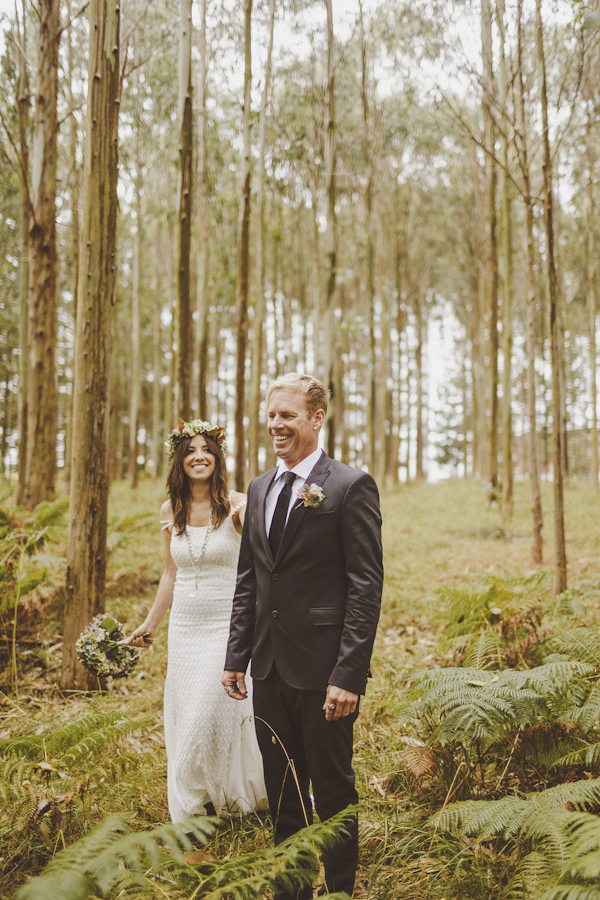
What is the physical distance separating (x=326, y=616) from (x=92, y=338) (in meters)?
3.45

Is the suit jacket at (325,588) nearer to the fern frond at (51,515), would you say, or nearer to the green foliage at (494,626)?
the green foliage at (494,626)

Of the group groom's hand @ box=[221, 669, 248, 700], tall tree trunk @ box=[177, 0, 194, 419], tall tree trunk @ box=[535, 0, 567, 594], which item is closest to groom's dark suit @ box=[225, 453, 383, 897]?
groom's hand @ box=[221, 669, 248, 700]

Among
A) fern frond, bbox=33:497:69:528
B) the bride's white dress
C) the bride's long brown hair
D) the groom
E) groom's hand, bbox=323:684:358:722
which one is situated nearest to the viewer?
groom's hand, bbox=323:684:358:722

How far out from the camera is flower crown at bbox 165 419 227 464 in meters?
3.84

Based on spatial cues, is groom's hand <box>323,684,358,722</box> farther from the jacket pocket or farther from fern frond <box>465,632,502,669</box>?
fern frond <box>465,632,502,669</box>

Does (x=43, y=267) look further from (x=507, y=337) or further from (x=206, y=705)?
(x=507, y=337)

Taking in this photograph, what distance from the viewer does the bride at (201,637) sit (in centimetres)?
331

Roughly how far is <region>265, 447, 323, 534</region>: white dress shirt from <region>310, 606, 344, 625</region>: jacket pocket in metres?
0.44

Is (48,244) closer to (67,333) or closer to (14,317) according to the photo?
(14,317)

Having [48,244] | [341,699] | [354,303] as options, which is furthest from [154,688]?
[354,303]

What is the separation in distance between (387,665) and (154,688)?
214 cm

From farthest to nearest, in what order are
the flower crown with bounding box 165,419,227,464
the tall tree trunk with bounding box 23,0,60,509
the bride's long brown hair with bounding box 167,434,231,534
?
the tall tree trunk with bounding box 23,0,60,509 < the flower crown with bounding box 165,419,227,464 < the bride's long brown hair with bounding box 167,434,231,534

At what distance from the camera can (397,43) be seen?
1212 cm

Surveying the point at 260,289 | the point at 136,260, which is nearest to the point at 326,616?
the point at 260,289
